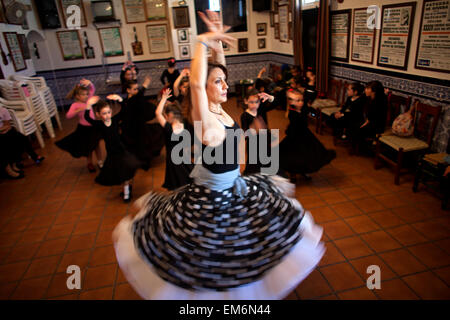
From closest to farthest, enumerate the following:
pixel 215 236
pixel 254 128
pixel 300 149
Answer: pixel 215 236 → pixel 254 128 → pixel 300 149

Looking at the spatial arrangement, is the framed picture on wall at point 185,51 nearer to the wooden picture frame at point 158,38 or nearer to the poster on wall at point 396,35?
the wooden picture frame at point 158,38

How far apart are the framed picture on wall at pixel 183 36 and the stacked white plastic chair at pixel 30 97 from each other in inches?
161

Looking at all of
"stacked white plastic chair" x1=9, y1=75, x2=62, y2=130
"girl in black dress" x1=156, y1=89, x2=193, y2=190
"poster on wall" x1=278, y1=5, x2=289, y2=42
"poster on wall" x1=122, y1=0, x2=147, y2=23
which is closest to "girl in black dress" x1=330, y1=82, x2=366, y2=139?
"girl in black dress" x1=156, y1=89, x2=193, y2=190

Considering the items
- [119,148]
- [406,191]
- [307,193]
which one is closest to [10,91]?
[119,148]

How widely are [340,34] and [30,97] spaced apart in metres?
6.05

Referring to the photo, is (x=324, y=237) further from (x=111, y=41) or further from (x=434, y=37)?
(x=111, y=41)

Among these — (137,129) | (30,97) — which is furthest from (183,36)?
(137,129)

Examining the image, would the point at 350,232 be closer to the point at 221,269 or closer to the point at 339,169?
the point at 339,169

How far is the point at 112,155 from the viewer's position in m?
3.97

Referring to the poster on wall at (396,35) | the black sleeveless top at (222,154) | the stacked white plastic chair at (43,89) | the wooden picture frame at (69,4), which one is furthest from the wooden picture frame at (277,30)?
the black sleeveless top at (222,154)

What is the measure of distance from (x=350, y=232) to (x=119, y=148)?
2886 mm

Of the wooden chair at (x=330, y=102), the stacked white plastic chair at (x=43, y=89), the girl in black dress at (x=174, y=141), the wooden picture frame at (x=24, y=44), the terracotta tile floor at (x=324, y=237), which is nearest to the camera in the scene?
the terracotta tile floor at (x=324, y=237)

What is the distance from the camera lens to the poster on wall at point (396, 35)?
4094 millimetres

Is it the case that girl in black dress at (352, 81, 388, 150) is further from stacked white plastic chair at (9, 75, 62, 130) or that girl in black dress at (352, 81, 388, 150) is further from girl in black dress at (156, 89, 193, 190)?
stacked white plastic chair at (9, 75, 62, 130)
